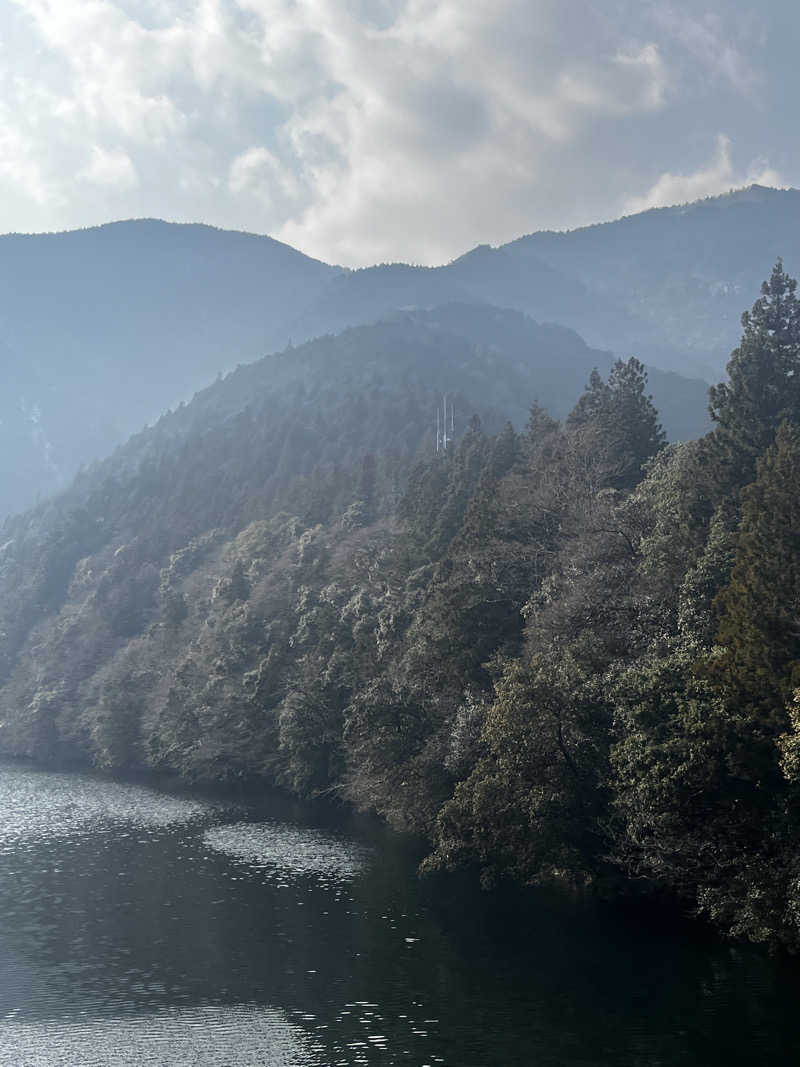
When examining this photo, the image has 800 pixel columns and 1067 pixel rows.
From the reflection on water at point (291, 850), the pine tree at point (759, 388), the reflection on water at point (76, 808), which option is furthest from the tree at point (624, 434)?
the reflection on water at point (76, 808)

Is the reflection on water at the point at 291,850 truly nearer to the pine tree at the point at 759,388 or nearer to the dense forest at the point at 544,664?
the dense forest at the point at 544,664

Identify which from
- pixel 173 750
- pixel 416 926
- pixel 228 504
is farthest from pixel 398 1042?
pixel 228 504

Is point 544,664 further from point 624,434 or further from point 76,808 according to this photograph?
point 76,808

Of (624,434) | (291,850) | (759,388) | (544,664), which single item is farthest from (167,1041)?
(624,434)

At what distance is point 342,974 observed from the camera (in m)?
33.5

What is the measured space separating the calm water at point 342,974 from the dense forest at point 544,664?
3.44 metres

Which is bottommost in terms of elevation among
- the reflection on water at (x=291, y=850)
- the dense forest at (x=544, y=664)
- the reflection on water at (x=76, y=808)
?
the reflection on water at (x=76, y=808)

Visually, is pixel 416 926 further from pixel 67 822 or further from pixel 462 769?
pixel 67 822

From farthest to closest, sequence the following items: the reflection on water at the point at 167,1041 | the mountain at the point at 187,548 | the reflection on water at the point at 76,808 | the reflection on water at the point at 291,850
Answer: the mountain at the point at 187,548
the reflection on water at the point at 76,808
the reflection on water at the point at 291,850
the reflection on water at the point at 167,1041

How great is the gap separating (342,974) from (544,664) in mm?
18060

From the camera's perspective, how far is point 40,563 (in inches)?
6570

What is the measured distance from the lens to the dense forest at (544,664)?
1420 inches

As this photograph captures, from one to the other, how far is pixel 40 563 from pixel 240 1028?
152 metres

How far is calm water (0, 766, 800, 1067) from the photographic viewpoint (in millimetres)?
26812
